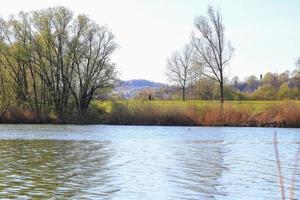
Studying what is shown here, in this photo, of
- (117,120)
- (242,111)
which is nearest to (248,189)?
(242,111)

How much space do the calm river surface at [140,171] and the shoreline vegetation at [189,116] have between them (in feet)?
67.8

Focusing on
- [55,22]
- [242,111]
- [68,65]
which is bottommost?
[242,111]

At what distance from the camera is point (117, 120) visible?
56000 millimetres

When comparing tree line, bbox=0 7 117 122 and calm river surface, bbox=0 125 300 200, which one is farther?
tree line, bbox=0 7 117 122

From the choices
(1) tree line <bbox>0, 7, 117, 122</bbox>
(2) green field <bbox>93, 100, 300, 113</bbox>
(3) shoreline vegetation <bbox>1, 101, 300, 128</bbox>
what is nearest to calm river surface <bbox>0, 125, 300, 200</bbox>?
(3) shoreline vegetation <bbox>1, 101, 300, 128</bbox>

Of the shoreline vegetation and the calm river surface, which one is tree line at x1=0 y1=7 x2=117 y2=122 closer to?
the shoreline vegetation

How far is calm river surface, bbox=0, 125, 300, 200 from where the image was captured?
13852mm

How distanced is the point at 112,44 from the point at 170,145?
33526 mm

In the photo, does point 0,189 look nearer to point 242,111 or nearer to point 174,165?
point 174,165

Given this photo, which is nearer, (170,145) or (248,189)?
(248,189)

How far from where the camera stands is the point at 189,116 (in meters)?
52.1

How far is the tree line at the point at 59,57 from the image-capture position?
6056cm

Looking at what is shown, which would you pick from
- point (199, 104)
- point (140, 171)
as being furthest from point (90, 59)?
point (140, 171)

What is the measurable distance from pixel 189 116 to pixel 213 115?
2.55 m
